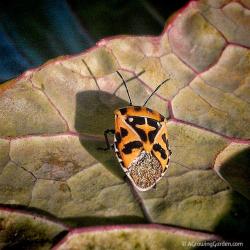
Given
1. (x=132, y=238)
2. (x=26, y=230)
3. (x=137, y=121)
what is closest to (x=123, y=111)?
(x=137, y=121)

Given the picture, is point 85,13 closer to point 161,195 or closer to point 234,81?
point 234,81

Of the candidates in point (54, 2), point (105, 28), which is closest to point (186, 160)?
point (105, 28)

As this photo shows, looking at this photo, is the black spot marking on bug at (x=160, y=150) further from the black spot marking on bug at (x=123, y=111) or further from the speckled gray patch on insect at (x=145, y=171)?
the black spot marking on bug at (x=123, y=111)

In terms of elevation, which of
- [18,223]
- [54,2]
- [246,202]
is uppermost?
[54,2]

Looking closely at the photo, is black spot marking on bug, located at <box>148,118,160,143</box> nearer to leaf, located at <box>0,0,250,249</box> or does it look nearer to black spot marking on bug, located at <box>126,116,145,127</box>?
black spot marking on bug, located at <box>126,116,145,127</box>

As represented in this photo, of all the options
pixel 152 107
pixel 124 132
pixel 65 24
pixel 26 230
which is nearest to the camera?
pixel 26 230

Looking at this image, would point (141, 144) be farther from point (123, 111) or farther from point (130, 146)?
point (123, 111)

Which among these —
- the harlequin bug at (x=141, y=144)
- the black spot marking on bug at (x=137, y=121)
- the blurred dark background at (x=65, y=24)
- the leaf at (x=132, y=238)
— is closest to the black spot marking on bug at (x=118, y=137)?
the harlequin bug at (x=141, y=144)
